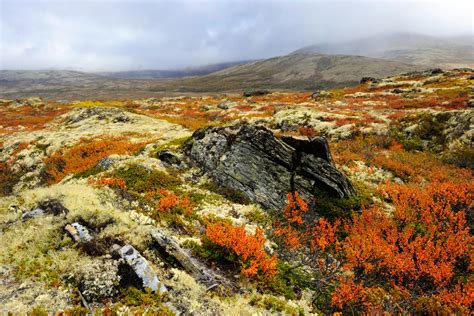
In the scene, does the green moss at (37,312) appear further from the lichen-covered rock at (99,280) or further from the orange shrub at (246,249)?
the orange shrub at (246,249)

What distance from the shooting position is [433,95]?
5097 centimetres

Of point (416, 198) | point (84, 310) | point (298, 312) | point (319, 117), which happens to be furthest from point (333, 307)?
point (319, 117)

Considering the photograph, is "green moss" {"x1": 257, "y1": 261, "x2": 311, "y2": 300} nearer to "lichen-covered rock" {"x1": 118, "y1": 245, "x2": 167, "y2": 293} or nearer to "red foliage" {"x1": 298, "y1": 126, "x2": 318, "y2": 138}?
"lichen-covered rock" {"x1": 118, "y1": 245, "x2": 167, "y2": 293}

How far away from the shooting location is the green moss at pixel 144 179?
565 inches

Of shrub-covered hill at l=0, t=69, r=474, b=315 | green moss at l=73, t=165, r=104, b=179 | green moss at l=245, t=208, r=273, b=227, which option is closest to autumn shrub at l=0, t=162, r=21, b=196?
shrub-covered hill at l=0, t=69, r=474, b=315

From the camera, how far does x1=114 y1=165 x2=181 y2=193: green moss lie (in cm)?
1436

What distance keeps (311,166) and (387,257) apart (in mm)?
6373

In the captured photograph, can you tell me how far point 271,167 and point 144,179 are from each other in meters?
7.26

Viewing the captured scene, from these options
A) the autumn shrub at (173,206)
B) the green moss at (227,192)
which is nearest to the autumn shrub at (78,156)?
the green moss at (227,192)

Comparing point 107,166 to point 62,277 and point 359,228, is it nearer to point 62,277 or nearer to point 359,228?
point 62,277

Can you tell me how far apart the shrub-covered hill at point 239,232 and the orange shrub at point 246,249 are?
5cm

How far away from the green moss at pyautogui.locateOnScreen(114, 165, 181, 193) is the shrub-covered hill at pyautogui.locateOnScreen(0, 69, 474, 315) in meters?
0.09

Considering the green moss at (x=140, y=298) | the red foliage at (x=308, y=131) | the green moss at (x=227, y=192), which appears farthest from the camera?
the red foliage at (x=308, y=131)

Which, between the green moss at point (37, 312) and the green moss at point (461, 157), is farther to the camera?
the green moss at point (461, 157)
